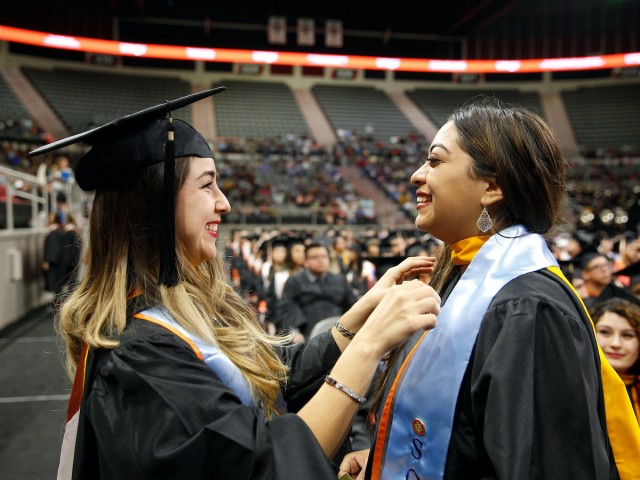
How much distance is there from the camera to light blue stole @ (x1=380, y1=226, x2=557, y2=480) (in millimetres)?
1250

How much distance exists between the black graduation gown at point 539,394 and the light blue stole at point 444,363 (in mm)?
59

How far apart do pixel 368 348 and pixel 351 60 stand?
2762cm

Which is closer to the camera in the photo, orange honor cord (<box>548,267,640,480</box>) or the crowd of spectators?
orange honor cord (<box>548,267,640,480</box>)

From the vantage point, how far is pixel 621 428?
50.8 inches

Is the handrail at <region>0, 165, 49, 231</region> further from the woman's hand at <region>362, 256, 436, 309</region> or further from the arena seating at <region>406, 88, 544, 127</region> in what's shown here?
the arena seating at <region>406, 88, 544, 127</region>

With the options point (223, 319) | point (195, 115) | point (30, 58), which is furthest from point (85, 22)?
point (223, 319)

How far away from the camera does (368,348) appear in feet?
3.79

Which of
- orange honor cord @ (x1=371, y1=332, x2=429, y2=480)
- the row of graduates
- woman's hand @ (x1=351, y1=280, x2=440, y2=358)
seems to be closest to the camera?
woman's hand @ (x1=351, y1=280, x2=440, y2=358)

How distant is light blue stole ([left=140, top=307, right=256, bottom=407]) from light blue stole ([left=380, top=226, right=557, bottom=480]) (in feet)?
1.28

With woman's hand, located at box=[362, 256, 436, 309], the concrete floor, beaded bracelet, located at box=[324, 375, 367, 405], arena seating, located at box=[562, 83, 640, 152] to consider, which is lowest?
the concrete floor

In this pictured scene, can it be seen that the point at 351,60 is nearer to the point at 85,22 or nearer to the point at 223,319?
the point at 85,22

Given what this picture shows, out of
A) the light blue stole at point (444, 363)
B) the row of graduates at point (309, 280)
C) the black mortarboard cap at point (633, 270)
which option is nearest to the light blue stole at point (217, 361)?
the light blue stole at point (444, 363)

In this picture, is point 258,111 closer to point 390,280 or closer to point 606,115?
point 606,115

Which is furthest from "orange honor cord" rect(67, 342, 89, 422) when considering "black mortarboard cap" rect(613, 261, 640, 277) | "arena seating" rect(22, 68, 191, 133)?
"arena seating" rect(22, 68, 191, 133)
